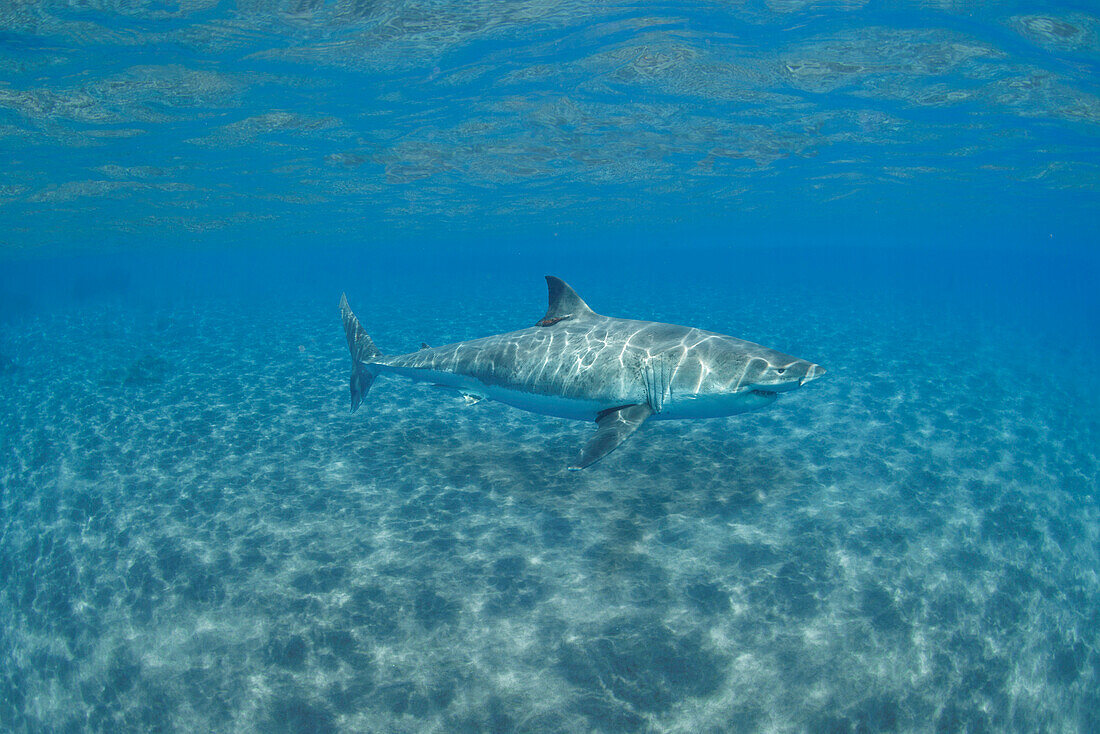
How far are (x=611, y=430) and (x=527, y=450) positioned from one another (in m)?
3.50

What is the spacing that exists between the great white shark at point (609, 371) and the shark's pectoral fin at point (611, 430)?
1 centimetres

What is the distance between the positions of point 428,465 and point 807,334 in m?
20.5

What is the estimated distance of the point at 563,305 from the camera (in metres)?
9.55

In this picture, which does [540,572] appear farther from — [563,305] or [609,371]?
[563,305]

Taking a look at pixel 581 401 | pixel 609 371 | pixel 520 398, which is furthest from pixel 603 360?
pixel 520 398

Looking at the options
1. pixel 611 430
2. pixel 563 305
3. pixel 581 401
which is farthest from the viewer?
pixel 563 305

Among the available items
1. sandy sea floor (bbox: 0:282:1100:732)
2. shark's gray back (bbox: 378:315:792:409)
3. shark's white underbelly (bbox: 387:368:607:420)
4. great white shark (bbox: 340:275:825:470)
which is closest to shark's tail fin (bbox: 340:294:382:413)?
sandy sea floor (bbox: 0:282:1100:732)

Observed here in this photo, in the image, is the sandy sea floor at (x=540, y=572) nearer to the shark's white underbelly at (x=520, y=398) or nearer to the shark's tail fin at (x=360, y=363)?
the shark's tail fin at (x=360, y=363)

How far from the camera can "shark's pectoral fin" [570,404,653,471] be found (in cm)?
653

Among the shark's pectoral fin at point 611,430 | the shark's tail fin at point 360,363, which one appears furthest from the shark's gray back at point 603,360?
the shark's tail fin at point 360,363

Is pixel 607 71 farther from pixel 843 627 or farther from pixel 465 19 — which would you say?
pixel 843 627

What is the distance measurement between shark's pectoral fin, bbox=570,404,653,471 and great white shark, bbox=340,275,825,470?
0.05 ft

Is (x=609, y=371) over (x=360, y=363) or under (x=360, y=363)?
over

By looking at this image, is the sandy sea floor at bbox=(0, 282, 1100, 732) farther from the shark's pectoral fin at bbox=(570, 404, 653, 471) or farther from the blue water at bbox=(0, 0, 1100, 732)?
the shark's pectoral fin at bbox=(570, 404, 653, 471)
